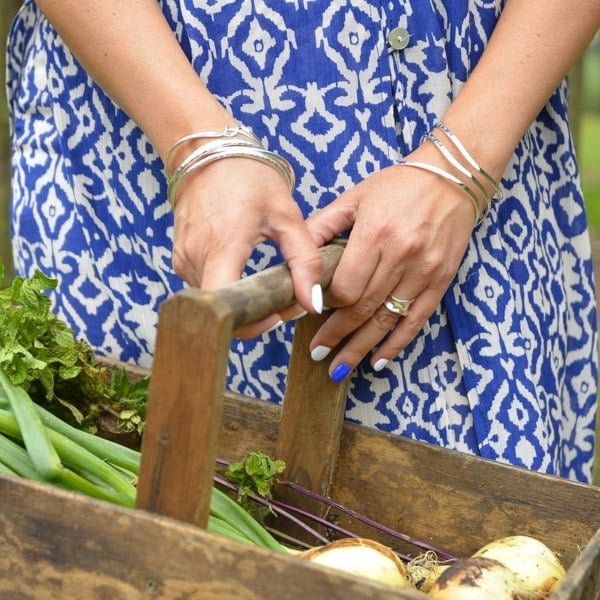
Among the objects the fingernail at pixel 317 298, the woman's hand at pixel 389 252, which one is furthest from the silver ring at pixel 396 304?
the fingernail at pixel 317 298

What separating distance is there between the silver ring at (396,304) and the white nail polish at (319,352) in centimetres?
10

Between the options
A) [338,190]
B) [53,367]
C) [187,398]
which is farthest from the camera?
[338,190]

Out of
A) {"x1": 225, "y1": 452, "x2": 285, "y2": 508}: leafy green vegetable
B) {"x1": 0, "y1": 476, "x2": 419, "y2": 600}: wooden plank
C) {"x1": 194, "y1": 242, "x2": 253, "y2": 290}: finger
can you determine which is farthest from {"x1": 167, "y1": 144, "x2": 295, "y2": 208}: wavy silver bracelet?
{"x1": 0, "y1": 476, "x2": 419, "y2": 600}: wooden plank

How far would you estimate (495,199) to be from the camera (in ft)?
4.95

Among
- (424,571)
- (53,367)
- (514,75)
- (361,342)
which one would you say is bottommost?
(424,571)

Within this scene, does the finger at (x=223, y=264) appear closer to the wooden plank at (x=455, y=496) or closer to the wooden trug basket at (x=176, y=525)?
the wooden trug basket at (x=176, y=525)

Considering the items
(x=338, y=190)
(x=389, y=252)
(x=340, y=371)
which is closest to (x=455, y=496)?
(x=340, y=371)

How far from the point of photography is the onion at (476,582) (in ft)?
3.70

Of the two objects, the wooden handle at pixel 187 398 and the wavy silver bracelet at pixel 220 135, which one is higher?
the wavy silver bracelet at pixel 220 135

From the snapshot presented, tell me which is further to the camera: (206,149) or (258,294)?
(206,149)

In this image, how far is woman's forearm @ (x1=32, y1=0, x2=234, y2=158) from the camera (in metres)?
1.36

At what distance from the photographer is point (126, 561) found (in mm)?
980

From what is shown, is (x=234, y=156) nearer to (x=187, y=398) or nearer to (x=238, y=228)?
(x=238, y=228)

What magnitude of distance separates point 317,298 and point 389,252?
184 millimetres
